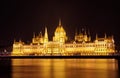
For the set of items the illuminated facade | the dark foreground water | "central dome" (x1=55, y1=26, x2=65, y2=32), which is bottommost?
the dark foreground water

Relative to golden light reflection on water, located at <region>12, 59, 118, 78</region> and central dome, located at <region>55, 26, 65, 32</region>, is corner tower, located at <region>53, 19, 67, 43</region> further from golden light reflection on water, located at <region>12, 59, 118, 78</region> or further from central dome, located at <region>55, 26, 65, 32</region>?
golden light reflection on water, located at <region>12, 59, 118, 78</region>

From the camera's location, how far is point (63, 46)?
124438mm

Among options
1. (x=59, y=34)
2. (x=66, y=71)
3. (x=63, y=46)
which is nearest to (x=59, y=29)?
(x=59, y=34)

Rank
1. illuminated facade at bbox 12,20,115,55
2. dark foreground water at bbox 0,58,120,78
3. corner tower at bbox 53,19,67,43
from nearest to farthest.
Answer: dark foreground water at bbox 0,58,120,78, illuminated facade at bbox 12,20,115,55, corner tower at bbox 53,19,67,43

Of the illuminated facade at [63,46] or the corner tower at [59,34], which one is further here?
the corner tower at [59,34]

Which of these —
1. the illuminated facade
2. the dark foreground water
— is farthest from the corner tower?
the dark foreground water

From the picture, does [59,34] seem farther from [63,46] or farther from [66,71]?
[66,71]

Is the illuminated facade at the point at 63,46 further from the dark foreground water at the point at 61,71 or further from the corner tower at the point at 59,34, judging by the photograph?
the dark foreground water at the point at 61,71

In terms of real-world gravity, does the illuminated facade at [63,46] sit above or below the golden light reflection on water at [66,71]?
above

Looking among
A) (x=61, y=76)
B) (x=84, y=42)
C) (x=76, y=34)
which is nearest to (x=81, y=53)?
(x=84, y=42)

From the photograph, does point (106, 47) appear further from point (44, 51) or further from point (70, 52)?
point (44, 51)

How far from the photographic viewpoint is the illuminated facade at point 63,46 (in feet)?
389

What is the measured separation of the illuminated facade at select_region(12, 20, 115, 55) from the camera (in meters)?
119

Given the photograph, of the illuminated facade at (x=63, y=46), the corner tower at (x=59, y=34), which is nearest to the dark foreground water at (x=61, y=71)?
the illuminated facade at (x=63, y=46)
